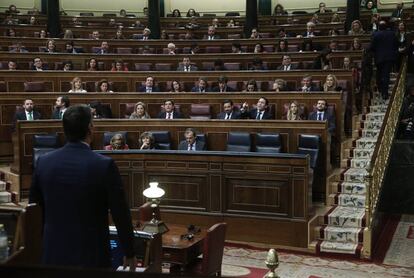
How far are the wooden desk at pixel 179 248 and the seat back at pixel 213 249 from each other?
0.27 m

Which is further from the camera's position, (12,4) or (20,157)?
(12,4)

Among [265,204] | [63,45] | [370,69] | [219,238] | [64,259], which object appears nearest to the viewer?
[64,259]

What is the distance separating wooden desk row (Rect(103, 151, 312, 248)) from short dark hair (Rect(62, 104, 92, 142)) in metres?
4.00

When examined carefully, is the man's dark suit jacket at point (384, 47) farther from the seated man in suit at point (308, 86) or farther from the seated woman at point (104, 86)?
the seated woman at point (104, 86)

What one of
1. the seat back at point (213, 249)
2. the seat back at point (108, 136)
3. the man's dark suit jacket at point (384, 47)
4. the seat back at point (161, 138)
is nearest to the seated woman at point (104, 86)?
the seat back at point (108, 136)

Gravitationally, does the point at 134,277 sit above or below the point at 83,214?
above

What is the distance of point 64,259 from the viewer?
2.39 metres

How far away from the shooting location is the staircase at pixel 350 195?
20.3 ft

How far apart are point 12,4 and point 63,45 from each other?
22.4 feet

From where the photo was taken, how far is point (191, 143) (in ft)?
24.1

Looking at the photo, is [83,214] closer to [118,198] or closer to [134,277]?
[118,198]

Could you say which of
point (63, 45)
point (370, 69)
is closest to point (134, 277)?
point (370, 69)

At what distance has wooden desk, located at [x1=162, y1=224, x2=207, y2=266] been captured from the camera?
175 inches

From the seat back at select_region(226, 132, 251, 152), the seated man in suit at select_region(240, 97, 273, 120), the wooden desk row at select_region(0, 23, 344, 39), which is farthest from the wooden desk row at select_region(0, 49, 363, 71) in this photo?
the seat back at select_region(226, 132, 251, 152)
